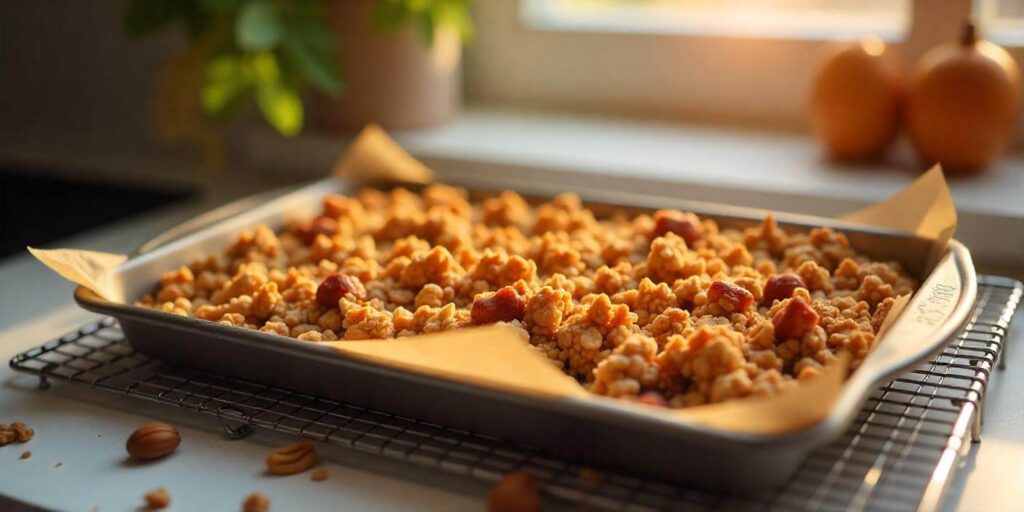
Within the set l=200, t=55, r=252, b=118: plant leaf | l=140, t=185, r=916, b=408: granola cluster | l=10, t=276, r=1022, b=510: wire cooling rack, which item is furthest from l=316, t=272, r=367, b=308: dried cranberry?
l=200, t=55, r=252, b=118: plant leaf

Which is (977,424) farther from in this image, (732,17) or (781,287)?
(732,17)

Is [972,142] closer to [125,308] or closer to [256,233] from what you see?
[256,233]

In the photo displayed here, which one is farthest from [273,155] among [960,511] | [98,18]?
[960,511]

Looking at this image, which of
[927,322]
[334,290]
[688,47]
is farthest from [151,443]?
[688,47]

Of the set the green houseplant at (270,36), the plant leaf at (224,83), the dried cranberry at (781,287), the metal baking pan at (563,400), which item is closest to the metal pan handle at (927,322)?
the metal baking pan at (563,400)

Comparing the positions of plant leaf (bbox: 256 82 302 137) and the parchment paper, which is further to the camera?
plant leaf (bbox: 256 82 302 137)

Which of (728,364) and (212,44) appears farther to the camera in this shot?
(212,44)

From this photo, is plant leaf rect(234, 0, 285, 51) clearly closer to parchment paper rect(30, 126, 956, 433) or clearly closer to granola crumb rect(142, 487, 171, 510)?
parchment paper rect(30, 126, 956, 433)
